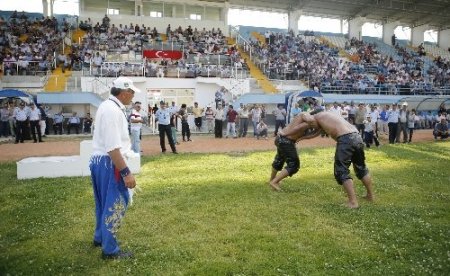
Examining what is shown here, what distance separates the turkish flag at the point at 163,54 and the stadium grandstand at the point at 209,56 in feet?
0.23

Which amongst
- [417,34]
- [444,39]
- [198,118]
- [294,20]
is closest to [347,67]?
[294,20]

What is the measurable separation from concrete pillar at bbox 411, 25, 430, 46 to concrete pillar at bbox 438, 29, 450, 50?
2.81m

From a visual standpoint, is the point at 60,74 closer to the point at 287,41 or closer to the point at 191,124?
the point at 191,124

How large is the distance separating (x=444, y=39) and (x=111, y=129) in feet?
174

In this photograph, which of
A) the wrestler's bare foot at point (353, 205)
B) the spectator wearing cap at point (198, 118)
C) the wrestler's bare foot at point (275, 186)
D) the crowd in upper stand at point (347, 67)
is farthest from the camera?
the crowd in upper stand at point (347, 67)

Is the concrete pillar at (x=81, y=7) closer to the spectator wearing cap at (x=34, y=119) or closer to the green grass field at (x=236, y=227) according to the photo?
the spectator wearing cap at (x=34, y=119)

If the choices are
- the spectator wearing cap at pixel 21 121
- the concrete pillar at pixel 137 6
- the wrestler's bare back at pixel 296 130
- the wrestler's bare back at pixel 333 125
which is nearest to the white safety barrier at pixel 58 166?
the wrestler's bare back at pixel 296 130

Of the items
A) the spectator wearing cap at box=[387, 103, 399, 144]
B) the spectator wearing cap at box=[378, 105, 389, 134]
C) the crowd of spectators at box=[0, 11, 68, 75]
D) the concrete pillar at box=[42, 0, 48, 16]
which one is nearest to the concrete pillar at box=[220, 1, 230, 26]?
the crowd of spectators at box=[0, 11, 68, 75]

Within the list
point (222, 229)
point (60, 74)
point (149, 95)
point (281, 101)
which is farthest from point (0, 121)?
point (222, 229)

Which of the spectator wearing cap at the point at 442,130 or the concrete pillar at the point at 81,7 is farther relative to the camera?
the concrete pillar at the point at 81,7

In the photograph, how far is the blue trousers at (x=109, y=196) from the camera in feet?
13.3

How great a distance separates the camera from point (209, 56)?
2508 cm

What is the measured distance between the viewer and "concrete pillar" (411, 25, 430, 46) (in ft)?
149

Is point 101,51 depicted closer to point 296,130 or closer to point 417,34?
point 296,130
